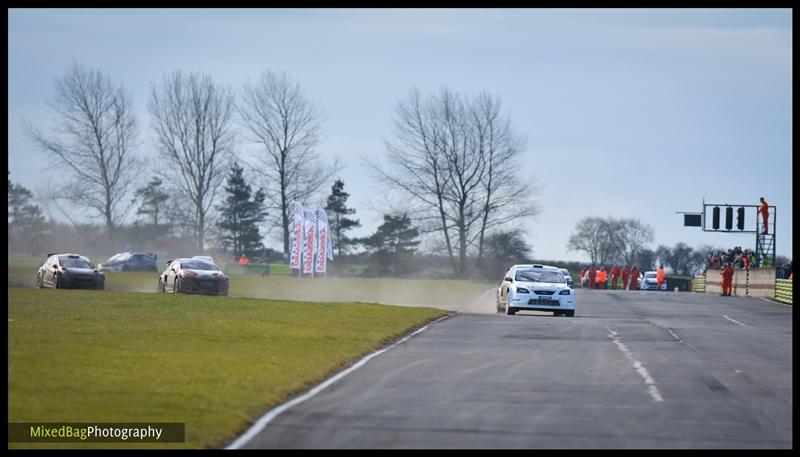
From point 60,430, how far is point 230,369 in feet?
18.9

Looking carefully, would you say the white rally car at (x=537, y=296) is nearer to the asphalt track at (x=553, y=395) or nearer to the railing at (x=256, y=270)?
the asphalt track at (x=553, y=395)

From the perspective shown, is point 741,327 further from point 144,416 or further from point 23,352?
point 144,416

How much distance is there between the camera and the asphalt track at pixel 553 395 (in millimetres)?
11438

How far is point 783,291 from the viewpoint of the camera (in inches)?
1980

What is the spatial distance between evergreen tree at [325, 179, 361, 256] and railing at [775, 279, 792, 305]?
64.6 metres

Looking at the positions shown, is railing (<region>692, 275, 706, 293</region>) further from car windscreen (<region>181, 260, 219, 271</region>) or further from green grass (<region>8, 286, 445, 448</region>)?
green grass (<region>8, 286, 445, 448</region>)

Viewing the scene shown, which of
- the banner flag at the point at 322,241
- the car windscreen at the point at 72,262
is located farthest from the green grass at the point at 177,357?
the banner flag at the point at 322,241

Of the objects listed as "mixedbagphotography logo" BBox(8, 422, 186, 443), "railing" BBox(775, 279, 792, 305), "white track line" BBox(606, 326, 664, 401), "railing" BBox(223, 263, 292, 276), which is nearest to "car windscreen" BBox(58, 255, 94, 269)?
"white track line" BBox(606, 326, 664, 401)

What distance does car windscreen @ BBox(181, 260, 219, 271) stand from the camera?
44438 mm

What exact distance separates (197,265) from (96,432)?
112ft

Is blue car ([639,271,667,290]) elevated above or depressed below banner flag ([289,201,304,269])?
below

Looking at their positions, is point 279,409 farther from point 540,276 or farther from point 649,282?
point 649,282

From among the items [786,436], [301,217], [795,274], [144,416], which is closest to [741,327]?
[795,274]

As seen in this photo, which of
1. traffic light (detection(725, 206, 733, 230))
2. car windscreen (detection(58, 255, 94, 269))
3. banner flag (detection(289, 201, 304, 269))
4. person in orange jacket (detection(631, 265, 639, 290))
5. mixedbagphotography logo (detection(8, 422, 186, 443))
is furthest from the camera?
traffic light (detection(725, 206, 733, 230))
